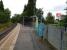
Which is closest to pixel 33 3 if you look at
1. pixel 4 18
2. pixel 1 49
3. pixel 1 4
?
pixel 1 4

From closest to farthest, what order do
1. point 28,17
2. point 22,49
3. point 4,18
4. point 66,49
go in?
1. point 66,49
2. point 22,49
3. point 4,18
4. point 28,17

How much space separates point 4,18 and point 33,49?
341 feet

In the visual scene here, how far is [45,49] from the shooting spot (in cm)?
1855

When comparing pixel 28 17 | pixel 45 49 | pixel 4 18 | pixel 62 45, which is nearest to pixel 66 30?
pixel 62 45

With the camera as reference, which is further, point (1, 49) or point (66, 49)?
point (1, 49)

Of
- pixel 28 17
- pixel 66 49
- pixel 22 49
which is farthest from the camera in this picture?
pixel 28 17

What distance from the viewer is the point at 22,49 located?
60.6ft

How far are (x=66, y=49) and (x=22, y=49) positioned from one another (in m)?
5.65

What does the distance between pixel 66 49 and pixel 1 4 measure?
13233 centimetres

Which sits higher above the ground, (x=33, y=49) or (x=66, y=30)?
(x=66, y=30)

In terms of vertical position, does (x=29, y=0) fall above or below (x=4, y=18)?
above

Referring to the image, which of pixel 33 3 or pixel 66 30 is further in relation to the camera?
pixel 33 3

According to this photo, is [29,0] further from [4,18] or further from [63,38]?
[63,38]

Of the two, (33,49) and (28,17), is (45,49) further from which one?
(28,17)
